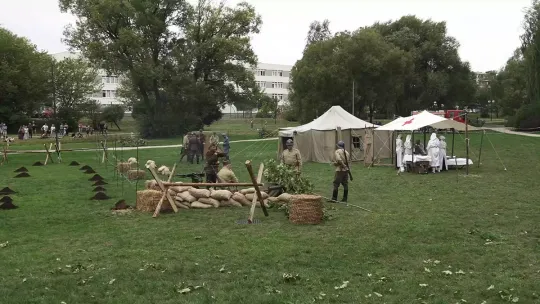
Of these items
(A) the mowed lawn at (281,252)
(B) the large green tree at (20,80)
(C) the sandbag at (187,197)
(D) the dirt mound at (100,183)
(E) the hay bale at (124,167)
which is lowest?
(A) the mowed lawn at (281,252)

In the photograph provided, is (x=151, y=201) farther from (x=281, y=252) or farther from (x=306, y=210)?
(x=281, y=252)

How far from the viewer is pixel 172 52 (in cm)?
4912

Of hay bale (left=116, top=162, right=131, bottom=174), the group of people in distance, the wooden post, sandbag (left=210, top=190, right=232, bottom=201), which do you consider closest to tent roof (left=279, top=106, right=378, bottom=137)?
the group of people in distance

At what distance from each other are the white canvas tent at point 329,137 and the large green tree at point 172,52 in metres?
21.5

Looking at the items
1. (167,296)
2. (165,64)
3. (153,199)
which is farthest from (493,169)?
(165,64)

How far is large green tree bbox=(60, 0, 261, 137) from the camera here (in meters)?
45.5

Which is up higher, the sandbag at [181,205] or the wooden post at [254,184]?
the wooden post at [254,184]

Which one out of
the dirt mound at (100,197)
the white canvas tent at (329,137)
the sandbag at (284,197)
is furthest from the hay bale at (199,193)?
the white canvas tent at (329,137)

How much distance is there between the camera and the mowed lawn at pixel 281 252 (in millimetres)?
6449

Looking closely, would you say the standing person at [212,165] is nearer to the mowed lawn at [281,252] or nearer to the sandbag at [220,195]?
the sandbag at [220,195]

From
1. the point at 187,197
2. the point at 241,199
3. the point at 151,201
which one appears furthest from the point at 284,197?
the point at 151,201

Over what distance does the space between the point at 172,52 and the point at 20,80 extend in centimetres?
1765

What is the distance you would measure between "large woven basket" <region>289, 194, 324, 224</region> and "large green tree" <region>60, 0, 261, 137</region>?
36352 millimetres

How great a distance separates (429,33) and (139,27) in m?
31.1
